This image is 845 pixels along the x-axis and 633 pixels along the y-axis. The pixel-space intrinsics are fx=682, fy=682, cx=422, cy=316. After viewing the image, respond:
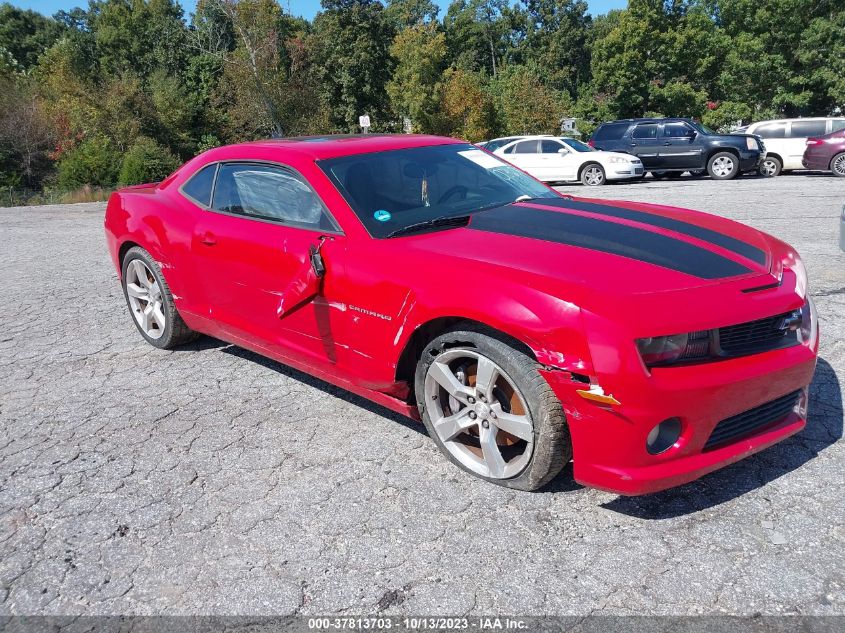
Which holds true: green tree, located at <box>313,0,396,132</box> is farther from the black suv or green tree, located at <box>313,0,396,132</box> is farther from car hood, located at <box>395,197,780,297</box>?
car hood, located at <box>395,197,780,297</box>

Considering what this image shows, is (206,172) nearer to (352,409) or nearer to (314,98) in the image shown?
(352,409)

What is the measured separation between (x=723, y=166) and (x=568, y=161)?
4.16 meters

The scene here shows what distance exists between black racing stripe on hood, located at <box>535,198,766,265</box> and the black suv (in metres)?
16.5

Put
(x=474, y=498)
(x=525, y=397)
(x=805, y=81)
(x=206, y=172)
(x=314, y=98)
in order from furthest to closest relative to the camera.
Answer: (x=314, y=98)
(x=805, y=81)
(x=206, y=172)
(x=474, y=498)
(x=525, y=397)

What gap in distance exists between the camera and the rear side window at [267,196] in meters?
3.63

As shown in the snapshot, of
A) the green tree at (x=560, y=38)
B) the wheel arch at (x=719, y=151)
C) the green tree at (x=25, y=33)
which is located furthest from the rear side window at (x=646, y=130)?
the green tree at (x=25, y=33)

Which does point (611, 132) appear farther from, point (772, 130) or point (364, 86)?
point (364, 86)

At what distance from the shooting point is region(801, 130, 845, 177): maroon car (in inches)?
669

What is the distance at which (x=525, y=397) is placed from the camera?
8.89ft

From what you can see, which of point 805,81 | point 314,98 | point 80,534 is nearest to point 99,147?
point 314,98

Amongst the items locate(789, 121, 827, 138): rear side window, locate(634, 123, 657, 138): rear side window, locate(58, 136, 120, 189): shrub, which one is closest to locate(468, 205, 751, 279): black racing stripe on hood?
locate(634, 123, 657, 138): rear side window

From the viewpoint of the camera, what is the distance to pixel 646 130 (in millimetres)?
19250

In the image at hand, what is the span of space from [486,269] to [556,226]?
2.18 feet

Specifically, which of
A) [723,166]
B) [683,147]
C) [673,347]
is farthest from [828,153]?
[673,347]
